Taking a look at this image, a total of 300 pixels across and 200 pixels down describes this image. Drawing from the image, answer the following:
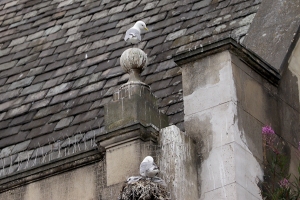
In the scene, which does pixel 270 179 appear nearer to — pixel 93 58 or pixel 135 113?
pixel 135 113

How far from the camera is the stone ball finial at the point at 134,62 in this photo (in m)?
13.0

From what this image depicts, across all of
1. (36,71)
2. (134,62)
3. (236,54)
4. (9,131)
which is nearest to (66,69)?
(36,71)

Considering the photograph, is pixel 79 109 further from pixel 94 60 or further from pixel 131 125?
pixel 131 125

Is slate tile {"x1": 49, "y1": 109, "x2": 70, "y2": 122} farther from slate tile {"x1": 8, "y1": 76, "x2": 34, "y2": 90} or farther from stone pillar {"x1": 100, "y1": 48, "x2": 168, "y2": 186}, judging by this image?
stone pillar {"x1": 100, "y1": 48, "x2": 168, "y2": 186}

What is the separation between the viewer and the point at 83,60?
16.1 metres

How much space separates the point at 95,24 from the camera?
1694cm

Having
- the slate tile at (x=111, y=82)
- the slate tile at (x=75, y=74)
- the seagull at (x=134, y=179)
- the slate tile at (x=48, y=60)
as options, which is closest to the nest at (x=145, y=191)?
the seagull at (x=134, y=179)

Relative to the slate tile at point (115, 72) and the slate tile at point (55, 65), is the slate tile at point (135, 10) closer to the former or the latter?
the slate tile at point (55, 65)

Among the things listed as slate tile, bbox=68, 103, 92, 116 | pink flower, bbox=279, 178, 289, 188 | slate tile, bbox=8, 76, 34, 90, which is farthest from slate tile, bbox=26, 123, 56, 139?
pink flower, bbox=279, 178, 289, 188

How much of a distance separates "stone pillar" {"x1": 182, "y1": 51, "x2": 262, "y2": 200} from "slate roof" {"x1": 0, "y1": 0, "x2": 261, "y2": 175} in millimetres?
769

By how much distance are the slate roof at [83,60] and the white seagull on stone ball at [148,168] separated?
5.11ft

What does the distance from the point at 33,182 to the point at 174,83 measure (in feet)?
7.04

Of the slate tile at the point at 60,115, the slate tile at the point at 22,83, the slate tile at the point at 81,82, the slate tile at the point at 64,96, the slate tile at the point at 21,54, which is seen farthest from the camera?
the slate tile at the point at 21,54

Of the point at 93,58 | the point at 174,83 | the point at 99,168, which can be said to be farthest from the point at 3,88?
the point at 99,168
